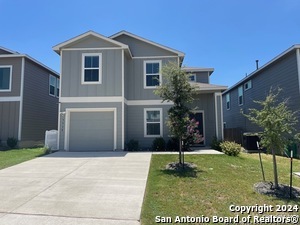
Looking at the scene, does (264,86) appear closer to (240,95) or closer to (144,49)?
(240,95)

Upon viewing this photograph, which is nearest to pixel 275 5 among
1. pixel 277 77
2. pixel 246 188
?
pixel 277 77

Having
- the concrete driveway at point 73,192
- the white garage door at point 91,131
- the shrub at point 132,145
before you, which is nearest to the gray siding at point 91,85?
the white garage door at point 91,131

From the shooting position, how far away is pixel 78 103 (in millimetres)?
13648

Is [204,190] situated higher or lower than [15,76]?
lower

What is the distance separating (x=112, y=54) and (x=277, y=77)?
35.5 feet

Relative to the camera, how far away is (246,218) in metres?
4.90

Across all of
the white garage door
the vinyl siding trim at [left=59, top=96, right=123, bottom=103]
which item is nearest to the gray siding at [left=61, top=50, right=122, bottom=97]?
the vinyl siding trim at [left=59, top=96, right=123, bottom=103]

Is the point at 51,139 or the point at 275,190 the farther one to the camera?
the point at 51,139

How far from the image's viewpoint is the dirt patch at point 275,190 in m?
6.19

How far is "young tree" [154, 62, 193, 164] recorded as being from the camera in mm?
8953

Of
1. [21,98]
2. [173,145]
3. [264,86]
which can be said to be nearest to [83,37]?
[21,98]

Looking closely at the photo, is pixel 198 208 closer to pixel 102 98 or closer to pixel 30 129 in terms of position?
pixel 102 98

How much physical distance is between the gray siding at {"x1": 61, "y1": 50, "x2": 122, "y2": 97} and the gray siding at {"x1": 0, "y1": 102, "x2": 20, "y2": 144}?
4825 millimetres

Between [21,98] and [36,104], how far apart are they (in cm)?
194
